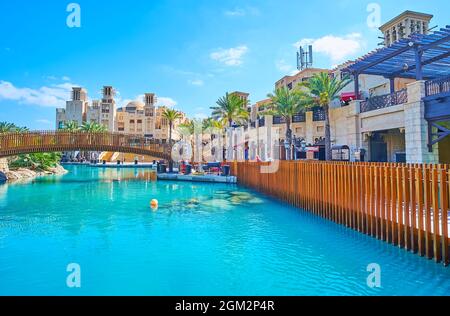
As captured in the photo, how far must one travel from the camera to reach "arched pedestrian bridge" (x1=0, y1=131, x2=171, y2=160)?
1216 inches

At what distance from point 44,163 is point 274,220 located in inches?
1694

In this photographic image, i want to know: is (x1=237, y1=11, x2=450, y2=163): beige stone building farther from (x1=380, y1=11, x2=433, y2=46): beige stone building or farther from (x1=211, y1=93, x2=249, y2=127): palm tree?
(x1=211, y1=93, x2=249, y2=127): palm tree

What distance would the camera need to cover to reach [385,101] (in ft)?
65.9

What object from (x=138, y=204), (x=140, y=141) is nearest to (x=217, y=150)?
(x=140, y=141)

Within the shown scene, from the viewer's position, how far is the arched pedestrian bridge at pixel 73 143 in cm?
3088

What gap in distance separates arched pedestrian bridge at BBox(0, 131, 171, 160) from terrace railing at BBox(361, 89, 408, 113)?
905 inches

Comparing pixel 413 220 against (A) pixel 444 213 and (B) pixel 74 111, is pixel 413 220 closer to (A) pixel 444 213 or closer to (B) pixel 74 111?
(A) pixel 444 213

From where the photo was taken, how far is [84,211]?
15375 millimetres

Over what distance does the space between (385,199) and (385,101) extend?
47.4ft

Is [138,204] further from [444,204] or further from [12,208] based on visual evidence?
[444,204]

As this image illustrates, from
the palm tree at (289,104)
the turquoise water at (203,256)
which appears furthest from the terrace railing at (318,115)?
the turquoise water at (203,256)

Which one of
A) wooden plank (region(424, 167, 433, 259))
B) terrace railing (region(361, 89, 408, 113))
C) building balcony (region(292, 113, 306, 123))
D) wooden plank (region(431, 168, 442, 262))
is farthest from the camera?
building balcony (region(292, 113, 306, 123))

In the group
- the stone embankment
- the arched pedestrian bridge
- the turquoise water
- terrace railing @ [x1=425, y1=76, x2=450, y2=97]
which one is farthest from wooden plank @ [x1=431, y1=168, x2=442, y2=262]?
the stone embankment
